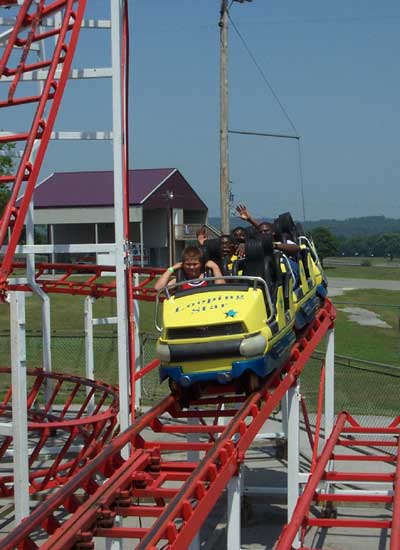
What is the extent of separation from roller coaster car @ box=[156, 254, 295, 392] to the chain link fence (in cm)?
627

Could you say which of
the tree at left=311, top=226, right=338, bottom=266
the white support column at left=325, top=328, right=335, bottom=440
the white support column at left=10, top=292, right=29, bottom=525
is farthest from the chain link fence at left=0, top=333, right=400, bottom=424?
the tree at left=311, top=226, right=338, bottom=266

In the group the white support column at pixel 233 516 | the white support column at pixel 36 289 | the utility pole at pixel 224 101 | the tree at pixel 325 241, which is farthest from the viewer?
the tree at pixel 325 241

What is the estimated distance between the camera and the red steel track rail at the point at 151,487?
521 centimetres

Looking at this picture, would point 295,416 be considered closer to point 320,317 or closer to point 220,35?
point 320,317

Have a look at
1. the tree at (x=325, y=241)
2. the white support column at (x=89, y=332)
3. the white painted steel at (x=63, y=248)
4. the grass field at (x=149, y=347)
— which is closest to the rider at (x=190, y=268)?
the white painted steel at (x=63, y=248)

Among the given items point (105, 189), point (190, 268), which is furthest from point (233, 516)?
point (105, 189)

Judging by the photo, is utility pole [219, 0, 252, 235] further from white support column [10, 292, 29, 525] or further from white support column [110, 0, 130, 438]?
white support column [10, 292, 29, 525]

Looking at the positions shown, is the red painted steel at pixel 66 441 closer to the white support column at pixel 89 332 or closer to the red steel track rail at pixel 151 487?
the white support column at pixel 89 332

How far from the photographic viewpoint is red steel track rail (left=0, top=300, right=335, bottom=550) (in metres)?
5.21

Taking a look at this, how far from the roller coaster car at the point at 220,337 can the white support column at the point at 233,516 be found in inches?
Result: 36.1

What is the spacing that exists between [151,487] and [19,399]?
1383 millimetres

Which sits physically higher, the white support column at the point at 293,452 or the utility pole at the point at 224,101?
the utility pole at the point at 224,101

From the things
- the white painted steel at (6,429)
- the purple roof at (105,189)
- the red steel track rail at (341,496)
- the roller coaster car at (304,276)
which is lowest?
the red steel track rail at (341,496)

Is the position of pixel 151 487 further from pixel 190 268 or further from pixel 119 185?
pixel 119 185
